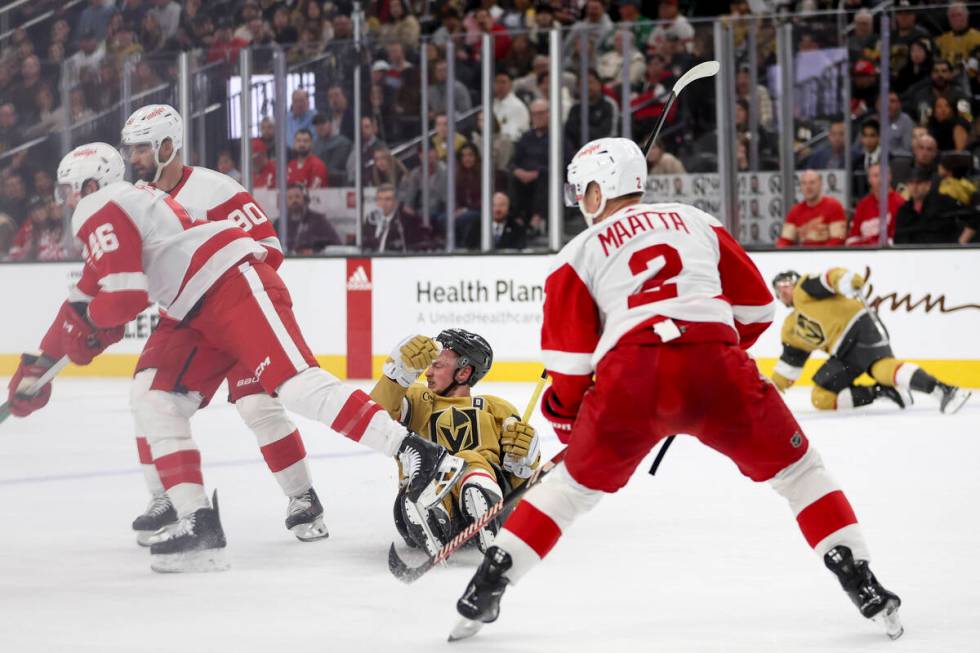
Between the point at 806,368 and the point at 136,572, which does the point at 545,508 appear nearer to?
the point at 136,572

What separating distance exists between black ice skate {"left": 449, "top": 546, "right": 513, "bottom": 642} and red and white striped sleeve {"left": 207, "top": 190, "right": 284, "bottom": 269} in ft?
5.00

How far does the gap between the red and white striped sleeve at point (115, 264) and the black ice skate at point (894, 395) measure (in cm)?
462

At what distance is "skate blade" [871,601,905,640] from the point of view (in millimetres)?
2690

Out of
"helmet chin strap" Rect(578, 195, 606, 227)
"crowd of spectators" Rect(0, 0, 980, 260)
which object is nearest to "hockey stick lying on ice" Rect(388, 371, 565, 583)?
"helmet chin strap" Rect(578, 195, 606, 227)

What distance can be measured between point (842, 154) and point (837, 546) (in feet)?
20.3

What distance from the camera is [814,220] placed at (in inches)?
335

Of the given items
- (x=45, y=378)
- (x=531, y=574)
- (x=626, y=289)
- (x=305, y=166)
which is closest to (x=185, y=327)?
(x=45, y=378)

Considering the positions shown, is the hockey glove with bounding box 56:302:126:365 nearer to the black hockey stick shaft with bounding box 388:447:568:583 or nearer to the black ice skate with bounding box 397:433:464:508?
the black ice skate with bounding box 397:433:464:508

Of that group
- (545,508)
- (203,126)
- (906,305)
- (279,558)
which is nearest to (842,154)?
(906,305)

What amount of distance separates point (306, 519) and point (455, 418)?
20.2 inches

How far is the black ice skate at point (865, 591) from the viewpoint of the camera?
2689 mm

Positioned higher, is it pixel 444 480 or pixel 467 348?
pixel 467 348

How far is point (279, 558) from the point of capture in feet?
11.9

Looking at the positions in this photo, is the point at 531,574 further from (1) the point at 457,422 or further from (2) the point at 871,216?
(2) the point at 871,216
